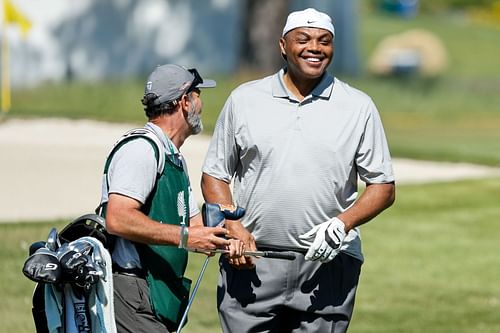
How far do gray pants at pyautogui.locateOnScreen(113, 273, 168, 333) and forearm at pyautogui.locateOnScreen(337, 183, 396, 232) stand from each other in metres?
0.92

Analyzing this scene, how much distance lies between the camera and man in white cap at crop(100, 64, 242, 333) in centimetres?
534

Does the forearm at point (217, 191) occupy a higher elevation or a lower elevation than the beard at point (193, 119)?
lower

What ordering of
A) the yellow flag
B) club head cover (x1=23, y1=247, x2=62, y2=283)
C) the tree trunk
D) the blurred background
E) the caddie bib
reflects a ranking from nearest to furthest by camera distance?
1. club head cover (x1=23, y1=247, x2=62, y2=283)
2. the caddie bib
3. the blurred background
4. the yellow flag
5. the tree trunk

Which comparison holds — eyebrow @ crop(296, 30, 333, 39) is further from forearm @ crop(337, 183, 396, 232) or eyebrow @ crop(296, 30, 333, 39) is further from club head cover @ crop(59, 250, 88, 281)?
club head cover @ crop(59, 250, 88, 281)

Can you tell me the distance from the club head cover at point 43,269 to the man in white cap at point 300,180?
A: 88 centimetres

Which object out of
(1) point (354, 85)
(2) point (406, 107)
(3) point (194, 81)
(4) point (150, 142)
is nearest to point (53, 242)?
(4) point (150, 142)

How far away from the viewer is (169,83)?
18.4 feet

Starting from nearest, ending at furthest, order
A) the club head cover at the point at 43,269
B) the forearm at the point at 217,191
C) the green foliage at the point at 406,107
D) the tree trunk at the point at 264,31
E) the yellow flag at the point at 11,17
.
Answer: the club head cover at the point at 43,269
the forearm at the point at 217,191
the green foliage at the point at 406,107
the yellow flag at the point at 11,17
the tree trunk at the point at 264,31

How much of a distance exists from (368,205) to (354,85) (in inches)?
967

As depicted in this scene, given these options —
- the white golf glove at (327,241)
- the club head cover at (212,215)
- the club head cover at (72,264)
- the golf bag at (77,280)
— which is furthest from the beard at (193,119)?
the club head cover at (72,264)

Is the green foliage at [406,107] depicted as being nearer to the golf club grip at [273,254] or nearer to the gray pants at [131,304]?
the golf club grip at [273,254]

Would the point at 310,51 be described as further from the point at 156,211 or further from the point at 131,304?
the point at 131,304

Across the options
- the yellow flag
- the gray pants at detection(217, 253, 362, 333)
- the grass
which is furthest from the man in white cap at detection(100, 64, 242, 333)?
the yellow flag

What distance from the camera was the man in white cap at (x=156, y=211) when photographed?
17.5ft
